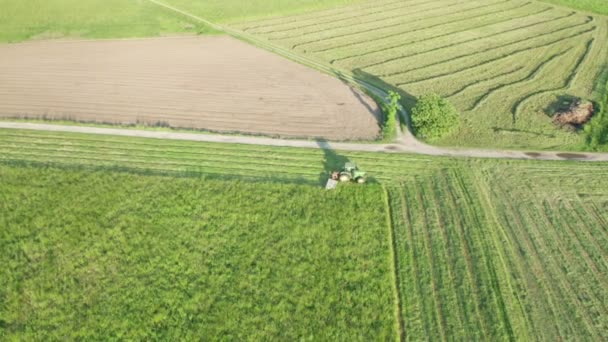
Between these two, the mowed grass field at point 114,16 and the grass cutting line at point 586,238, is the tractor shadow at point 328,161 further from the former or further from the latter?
the mowed grass field at point 114,16

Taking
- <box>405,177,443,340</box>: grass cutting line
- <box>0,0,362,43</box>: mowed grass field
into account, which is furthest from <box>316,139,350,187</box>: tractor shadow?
<box>0,0,362,43</box>: mowed grass field

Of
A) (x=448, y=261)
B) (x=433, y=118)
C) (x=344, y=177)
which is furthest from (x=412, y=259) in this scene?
(x=433, y=118)

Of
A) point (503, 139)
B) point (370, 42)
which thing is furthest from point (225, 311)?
point (370, 42)

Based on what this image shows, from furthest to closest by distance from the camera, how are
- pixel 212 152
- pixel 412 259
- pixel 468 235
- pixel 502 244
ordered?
pixel 212 152, pixel 468 235, pixel 502 244, pixel 412 259

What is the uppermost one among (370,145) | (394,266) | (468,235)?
(370,145)

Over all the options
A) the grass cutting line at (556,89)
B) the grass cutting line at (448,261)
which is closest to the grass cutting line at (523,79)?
the grass cutting line at (556,89)

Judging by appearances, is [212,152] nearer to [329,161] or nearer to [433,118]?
[329,161]

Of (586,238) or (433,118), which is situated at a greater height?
(433,118)
